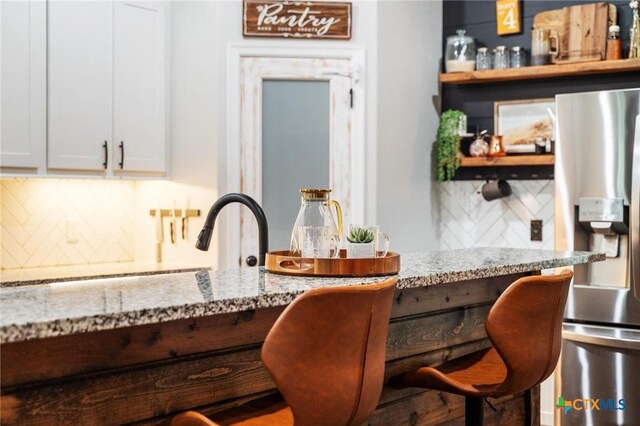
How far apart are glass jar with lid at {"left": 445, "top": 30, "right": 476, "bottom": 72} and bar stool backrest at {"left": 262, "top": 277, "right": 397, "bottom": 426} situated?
3.28m

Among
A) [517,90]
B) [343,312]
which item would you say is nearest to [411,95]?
[517,90]

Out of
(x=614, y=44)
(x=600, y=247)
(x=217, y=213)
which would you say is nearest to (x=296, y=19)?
(x=614, y=44)

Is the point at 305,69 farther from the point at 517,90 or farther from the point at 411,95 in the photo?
the point at 517,90

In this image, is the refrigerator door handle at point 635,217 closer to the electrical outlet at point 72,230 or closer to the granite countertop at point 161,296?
the granite countertop at point 161,296

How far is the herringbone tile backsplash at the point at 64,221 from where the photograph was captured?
4.36 metres

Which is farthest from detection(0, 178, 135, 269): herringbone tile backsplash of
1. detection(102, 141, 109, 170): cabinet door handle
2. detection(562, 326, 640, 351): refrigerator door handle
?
detection(562, 326, 640, 351): refrigerator door handle

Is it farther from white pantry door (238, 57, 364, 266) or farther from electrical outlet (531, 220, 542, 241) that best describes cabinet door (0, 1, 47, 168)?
electrical outlet (531, 220, 542, 241)

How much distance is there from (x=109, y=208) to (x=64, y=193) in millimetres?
318

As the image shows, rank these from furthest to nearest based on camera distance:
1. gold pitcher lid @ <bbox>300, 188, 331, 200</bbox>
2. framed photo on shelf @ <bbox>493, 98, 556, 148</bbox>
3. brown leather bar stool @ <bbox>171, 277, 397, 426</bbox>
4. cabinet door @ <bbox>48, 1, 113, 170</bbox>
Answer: framed photo on shelf @ <bbox>493, 98, 556, 148</bbox> → cabinet door @ <bbox>48, 1, 113, 170</bbox> → gold pitcher lid @ <bbox>300, 188, 331, 200</bbox> → brown leather bar stool @ <bbox>171, 277, 397, 426</bbox>

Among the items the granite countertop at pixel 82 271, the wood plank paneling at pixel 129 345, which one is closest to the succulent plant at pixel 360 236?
the wood plank paneling at pixel 129 345

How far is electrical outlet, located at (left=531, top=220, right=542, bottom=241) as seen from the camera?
4.76 metres

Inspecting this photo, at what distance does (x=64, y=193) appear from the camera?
15.1 feet

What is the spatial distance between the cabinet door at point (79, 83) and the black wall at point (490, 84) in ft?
6.92

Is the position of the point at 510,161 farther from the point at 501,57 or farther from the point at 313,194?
the point at 313,194
